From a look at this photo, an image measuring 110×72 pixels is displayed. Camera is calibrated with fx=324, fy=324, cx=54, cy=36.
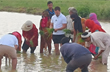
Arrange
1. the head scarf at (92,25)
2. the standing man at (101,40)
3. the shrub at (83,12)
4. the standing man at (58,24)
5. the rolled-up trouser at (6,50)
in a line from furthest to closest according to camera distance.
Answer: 1. the shrub at (83,12)
2. the standing man at (58,24)
3. the head scarf at (92,25)
4. the standing man at (101,40)
5. the rolled-up trouser at (6,50)

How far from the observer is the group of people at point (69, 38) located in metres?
7.02

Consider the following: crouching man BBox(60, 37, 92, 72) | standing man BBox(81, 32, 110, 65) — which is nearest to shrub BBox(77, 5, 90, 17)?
standing man BBox(81, 32, 110, 65)

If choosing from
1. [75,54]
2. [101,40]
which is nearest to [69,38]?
[101,40]

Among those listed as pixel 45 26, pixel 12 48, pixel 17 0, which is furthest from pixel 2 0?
pixel 12 48

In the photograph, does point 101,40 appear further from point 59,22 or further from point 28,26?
point 28,26

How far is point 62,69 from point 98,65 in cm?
119

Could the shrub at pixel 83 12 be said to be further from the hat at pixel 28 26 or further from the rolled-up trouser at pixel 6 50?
the rolled-up trouser at pixel 6 50

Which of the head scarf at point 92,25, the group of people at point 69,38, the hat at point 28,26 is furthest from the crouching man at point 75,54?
the hat at point 28,26

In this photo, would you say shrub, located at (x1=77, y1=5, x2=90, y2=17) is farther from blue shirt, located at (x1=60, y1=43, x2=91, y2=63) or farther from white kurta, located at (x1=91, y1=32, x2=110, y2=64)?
blue shirt, located at (x1=60, y1=43, x2=91, y2=63)

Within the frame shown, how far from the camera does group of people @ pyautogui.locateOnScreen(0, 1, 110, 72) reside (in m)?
7.02

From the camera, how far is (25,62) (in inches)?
416

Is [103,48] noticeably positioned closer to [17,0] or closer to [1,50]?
[1,50]

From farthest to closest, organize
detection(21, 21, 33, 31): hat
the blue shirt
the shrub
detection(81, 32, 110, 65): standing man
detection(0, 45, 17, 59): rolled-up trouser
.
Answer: the shrub
detection(21, 21, 33, 31): hat
detection(81, 32, 110, 65): standing man
detection(0, 45, 17, 59): rolled-up trouser
the blue shirt

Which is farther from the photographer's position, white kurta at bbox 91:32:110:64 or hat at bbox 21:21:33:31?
hat at bbox 21:21:33:31
